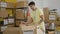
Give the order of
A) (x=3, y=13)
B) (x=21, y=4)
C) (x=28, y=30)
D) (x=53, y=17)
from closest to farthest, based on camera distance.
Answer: (x=28, y=30) < (x=3, y=13) < (x=21, y=4) < (x=53, y=17)

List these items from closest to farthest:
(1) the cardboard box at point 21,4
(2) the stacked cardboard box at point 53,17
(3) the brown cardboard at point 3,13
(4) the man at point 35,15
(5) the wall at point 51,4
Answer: (4) the man at point 35,15, (3) the brown cardboard at point 3,13, (1) the cardboard box at point 21,4, (2) the stacked cardboard box at point 53,17, (5) the wall at point 51,4

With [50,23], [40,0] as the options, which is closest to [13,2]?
[40,0]

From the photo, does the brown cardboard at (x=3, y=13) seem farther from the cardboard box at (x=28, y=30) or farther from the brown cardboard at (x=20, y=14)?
the cardboard box at (x=28, y=30)

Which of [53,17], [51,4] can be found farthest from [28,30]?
[51,4]

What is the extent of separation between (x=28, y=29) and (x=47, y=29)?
1983 millimetres

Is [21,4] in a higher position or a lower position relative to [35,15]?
higher

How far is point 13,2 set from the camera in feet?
13.8

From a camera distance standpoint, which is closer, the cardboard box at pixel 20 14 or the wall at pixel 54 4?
the cardboard box at pixel 20 14

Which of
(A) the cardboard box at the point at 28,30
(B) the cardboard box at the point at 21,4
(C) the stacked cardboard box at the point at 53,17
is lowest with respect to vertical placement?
(A) the cardboard box at the point at 28,30

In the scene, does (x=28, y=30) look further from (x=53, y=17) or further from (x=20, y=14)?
(x=53, y=17)

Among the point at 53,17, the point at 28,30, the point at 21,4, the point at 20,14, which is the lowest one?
the point at 28,30

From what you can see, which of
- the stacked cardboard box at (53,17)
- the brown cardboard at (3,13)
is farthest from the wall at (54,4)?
the brown cardboard at (3,13)

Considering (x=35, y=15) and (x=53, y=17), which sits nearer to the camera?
(x=35, y=15)

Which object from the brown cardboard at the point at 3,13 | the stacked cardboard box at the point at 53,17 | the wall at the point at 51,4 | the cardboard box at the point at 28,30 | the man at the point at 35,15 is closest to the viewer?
the cardboard box at the point at 28,30
